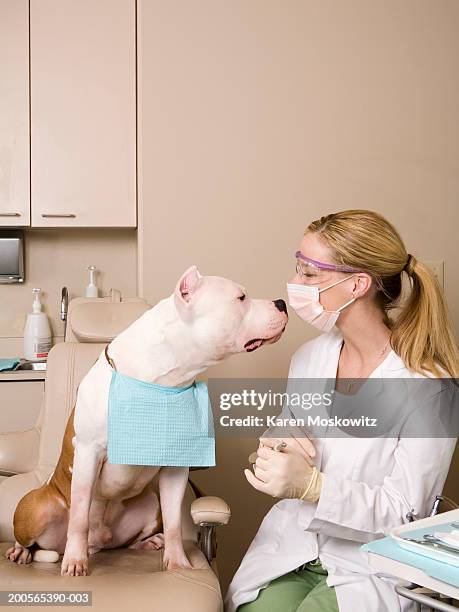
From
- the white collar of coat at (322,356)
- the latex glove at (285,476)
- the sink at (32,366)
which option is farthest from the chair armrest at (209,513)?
the sink at (32,366)

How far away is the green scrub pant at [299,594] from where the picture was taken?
1.52m

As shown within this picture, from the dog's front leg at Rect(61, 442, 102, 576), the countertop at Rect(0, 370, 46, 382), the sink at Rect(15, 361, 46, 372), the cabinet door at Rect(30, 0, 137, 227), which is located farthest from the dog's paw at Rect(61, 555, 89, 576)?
the cabinet door at Rect(30, 0, 137, 227)

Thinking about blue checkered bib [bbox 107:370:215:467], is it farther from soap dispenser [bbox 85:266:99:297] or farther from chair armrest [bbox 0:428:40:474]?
soap dispenser [bbox 85:266:99:297]

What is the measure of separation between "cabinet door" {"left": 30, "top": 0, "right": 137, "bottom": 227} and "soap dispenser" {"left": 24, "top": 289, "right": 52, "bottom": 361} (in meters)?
0.45

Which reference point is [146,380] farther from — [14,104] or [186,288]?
[14,104]

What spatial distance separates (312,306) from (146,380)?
1.49 ft

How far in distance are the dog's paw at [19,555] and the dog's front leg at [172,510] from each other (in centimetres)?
35

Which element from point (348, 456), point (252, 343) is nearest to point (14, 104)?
point (252, 343)

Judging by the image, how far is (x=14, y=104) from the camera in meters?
2.82

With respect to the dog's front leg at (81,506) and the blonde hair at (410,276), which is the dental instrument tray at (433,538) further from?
the dog's front leg at (81,506)

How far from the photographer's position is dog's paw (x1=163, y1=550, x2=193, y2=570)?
5.52ft

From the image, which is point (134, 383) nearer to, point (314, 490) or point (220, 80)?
point (314, 490)

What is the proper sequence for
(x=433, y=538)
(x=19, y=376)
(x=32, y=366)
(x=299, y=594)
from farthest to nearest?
(x=32, y=366)
(x=19, y=376)
(x=299, y=594)
(x=433, y=538)

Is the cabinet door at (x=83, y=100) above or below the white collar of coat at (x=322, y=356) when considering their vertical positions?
above
